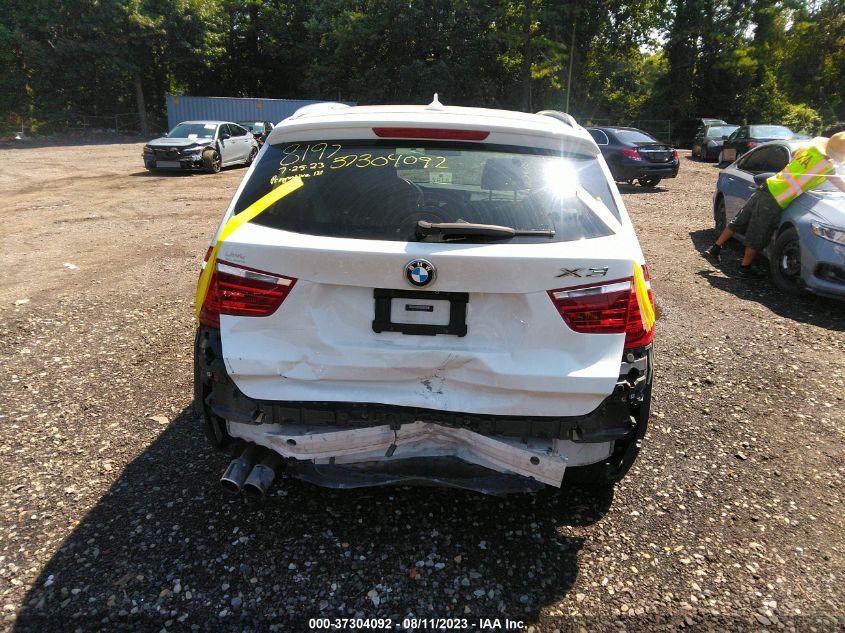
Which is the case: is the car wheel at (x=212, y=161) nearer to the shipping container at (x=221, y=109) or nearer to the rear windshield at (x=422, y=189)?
the rear windshield at (x=422, y=189)

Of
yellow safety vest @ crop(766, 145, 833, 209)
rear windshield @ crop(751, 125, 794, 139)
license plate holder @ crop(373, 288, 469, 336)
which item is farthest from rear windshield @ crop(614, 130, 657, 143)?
license plate holder @ crop(373, 288, 469, 336)

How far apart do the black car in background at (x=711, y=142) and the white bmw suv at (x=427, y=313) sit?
25.7 metres

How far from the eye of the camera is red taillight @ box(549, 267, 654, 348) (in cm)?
233

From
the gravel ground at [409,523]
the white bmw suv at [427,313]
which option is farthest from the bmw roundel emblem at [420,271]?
the gravel ground at [409,523]

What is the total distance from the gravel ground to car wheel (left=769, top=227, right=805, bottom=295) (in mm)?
1695

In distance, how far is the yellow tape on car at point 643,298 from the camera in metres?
2.44

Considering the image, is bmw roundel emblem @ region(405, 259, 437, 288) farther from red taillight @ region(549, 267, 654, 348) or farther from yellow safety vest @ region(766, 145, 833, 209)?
yellow safety vest @ region(766, 145, 833, 209)

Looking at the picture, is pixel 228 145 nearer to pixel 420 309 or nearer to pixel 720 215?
pixel 720 215

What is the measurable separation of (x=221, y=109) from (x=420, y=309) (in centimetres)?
3592

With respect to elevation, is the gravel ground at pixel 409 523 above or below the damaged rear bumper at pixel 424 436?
below

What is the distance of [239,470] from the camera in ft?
8.66

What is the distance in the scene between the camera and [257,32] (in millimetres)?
41719

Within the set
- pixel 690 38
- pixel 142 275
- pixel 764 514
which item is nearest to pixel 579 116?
pixel 690 38

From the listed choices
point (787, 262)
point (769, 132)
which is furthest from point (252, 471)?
point (769, 132)
